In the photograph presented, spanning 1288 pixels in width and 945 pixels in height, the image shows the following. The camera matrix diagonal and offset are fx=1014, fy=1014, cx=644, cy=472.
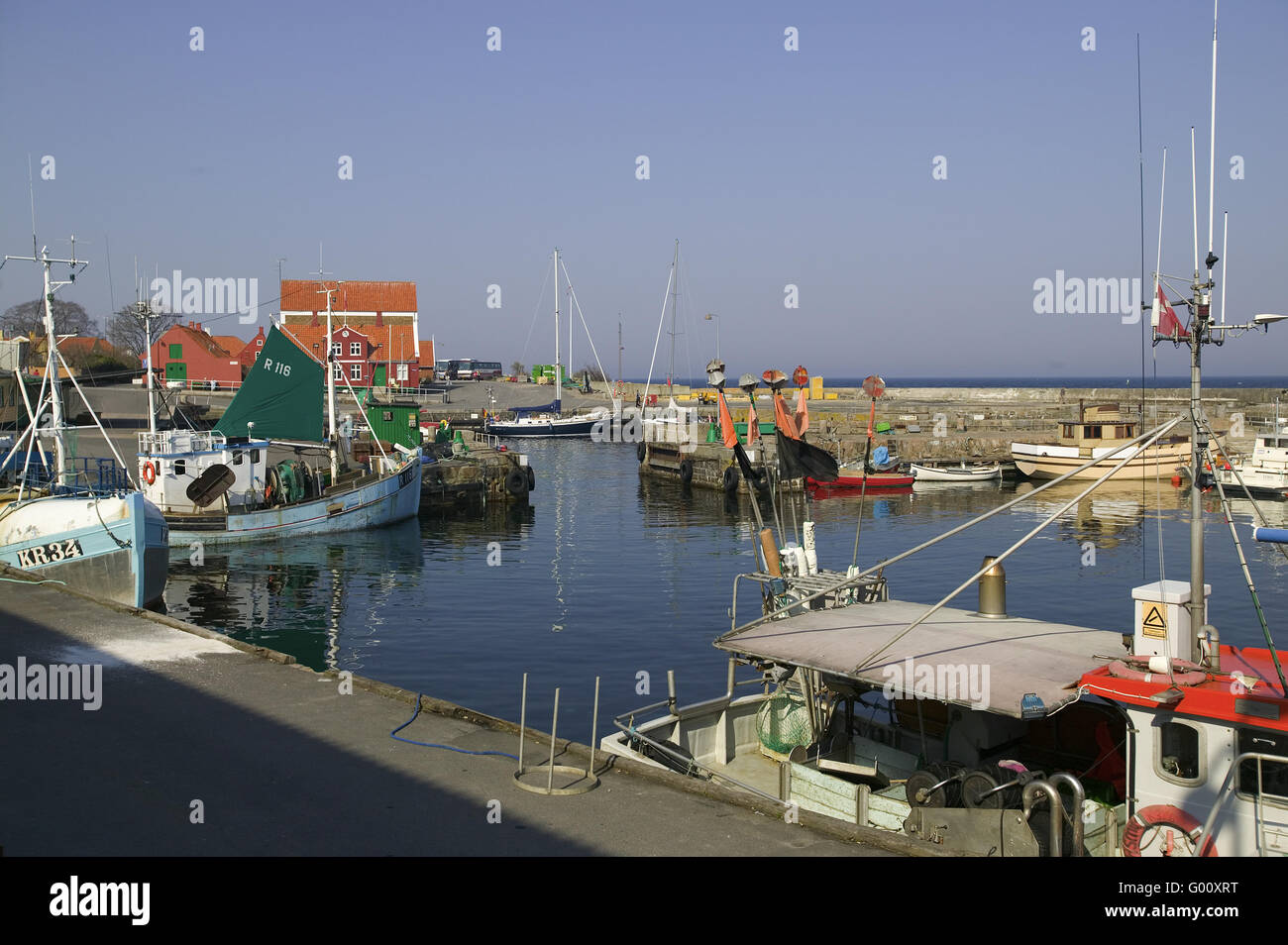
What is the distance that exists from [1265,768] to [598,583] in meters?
24.0

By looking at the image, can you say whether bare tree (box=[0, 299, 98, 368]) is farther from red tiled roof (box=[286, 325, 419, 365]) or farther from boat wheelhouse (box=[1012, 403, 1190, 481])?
boat wheelhouse (box=[1012, 403, 1190, 481])

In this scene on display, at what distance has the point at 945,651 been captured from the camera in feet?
36.3

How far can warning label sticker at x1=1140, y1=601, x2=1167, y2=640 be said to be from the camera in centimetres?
938

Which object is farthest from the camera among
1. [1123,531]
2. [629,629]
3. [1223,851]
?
[1123,531]

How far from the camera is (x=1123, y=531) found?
4122 centimetres

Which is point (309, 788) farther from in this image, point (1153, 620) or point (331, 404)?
point (331, 404)

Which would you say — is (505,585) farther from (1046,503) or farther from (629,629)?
(1046,503)

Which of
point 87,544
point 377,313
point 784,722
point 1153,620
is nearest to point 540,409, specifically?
point 377,313

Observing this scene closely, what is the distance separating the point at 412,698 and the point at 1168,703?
27.2 feet

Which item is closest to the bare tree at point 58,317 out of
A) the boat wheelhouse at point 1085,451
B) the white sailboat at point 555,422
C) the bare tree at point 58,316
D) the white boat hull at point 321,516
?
the bare tree at point 58,316

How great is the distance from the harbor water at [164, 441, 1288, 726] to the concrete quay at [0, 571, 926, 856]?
6.30 metres

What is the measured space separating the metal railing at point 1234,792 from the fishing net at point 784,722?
5696 mm

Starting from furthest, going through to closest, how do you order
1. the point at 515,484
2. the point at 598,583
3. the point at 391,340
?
the point at 391,340
the point at 515,484
the point at 598,583
